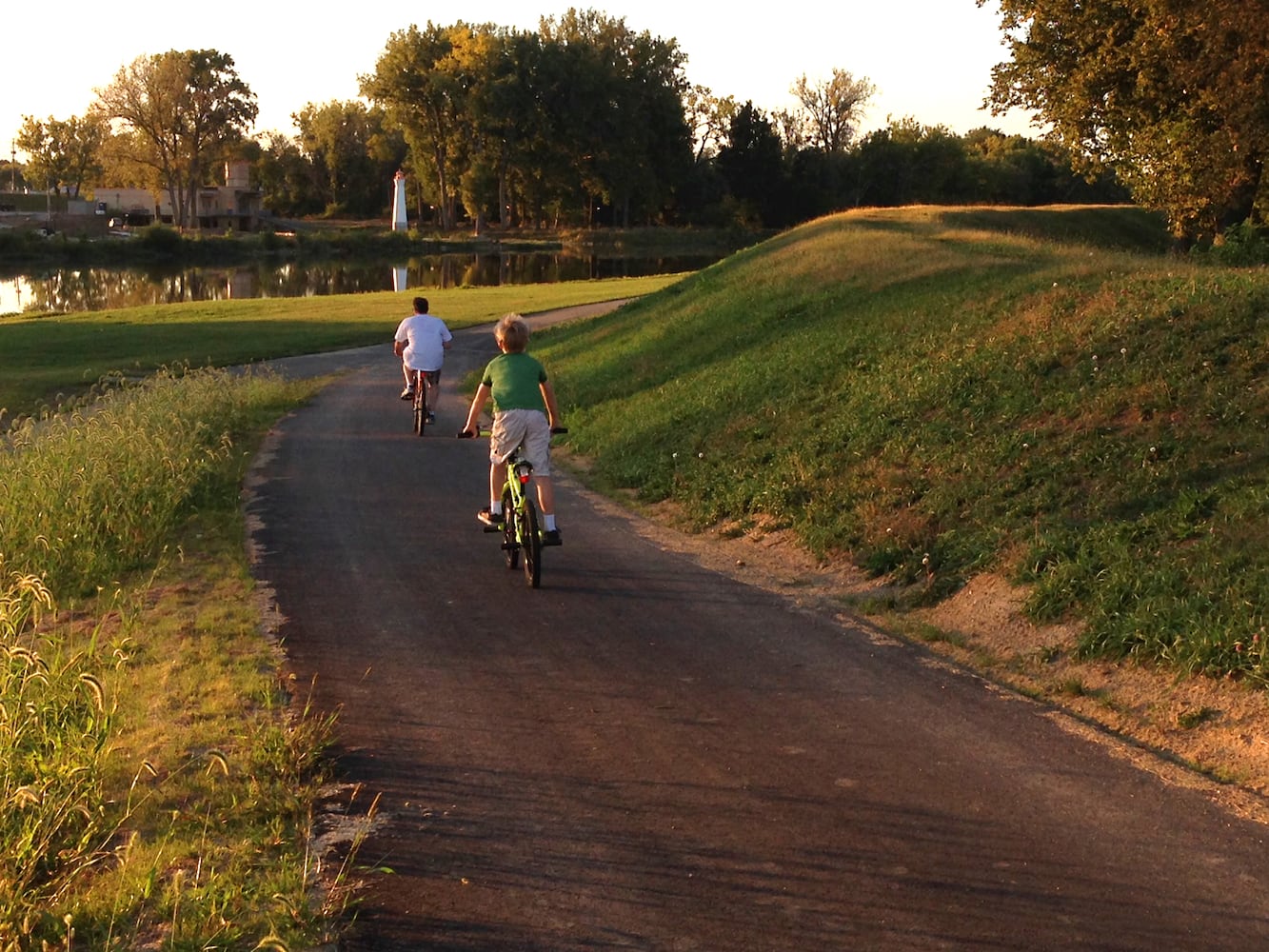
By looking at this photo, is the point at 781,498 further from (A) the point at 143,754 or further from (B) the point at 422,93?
(B) the point at 422,93

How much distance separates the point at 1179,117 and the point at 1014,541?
1876cm

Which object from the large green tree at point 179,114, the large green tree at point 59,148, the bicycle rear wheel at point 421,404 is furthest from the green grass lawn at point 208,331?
the large green tree at point 59,148

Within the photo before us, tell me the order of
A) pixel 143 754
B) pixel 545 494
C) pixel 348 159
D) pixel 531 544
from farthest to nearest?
pixel 348 159 < pixel 545 494 < pixel 531 544 < pixel 143 754

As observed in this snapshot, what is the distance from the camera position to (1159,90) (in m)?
23.9

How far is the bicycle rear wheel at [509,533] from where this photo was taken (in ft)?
33.3

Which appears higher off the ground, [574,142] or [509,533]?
[574,142]

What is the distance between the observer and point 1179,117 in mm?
24969

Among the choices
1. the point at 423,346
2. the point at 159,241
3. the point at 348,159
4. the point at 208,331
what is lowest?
the point at 208,331

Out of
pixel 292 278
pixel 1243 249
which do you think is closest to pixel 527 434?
pixel 1243 249

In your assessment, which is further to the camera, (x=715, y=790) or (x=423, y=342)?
(x=423, y=342)

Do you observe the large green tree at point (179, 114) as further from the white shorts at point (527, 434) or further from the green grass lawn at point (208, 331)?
the white shorts at point (527, 434)

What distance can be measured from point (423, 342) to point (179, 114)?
107m

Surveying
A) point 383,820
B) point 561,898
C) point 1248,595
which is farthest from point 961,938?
point 1248,595

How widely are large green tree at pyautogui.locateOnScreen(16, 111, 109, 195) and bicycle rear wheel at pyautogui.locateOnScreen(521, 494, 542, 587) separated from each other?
140m
